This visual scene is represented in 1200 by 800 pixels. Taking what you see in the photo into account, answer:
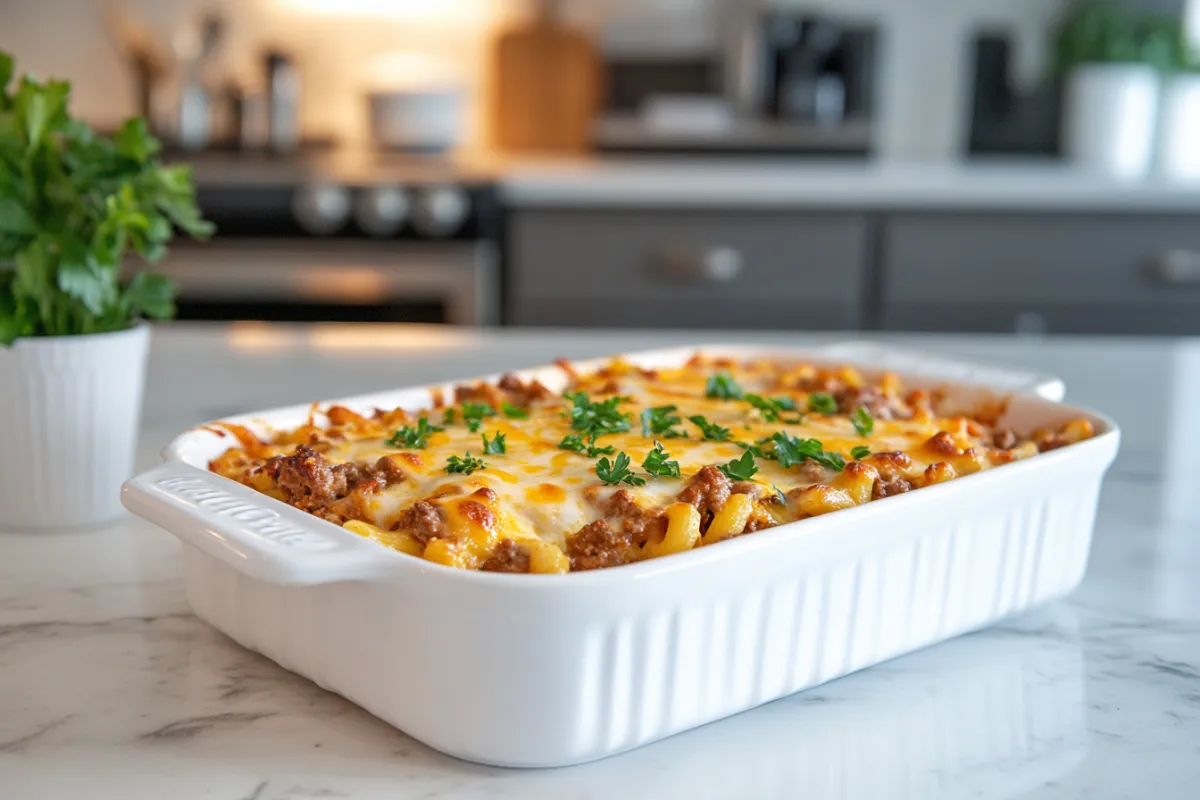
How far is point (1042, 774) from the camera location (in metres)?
0.67

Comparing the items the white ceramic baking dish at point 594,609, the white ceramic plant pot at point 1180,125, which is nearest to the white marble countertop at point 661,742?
the white ceramic baking dish at point 594,609

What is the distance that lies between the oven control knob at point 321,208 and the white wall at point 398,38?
727 mm

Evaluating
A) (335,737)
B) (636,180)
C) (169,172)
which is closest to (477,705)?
(335,737)

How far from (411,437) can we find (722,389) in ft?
0.92

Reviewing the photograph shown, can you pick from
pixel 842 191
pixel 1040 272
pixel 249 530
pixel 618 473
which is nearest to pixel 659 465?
pixel 618 473

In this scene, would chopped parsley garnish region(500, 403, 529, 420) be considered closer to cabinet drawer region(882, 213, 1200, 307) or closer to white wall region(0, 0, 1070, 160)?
cabinet drawer region(882, 213, 1200, 307)

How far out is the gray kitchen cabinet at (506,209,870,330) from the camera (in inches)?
108

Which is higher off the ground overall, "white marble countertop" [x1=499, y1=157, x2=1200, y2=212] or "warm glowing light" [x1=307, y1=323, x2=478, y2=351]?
"white marble countertop" [x1=499, y1=157, x2=1200, y2=212]

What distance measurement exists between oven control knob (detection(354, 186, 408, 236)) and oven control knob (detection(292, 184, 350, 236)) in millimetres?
29

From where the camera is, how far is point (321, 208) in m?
2.67

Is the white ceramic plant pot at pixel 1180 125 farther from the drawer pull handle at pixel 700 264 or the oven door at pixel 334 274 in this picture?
the oven door at pixel 334 274

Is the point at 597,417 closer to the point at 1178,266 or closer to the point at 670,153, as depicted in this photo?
the point at 1178,266

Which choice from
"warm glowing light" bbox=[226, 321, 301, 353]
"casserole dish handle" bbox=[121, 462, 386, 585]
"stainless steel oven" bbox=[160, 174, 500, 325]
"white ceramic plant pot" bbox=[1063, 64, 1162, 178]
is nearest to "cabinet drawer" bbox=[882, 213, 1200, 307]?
"white ceramic plant pot" bbox=[1063, 64, 1162, 178]

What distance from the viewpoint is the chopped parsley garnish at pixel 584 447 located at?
0.81 m
